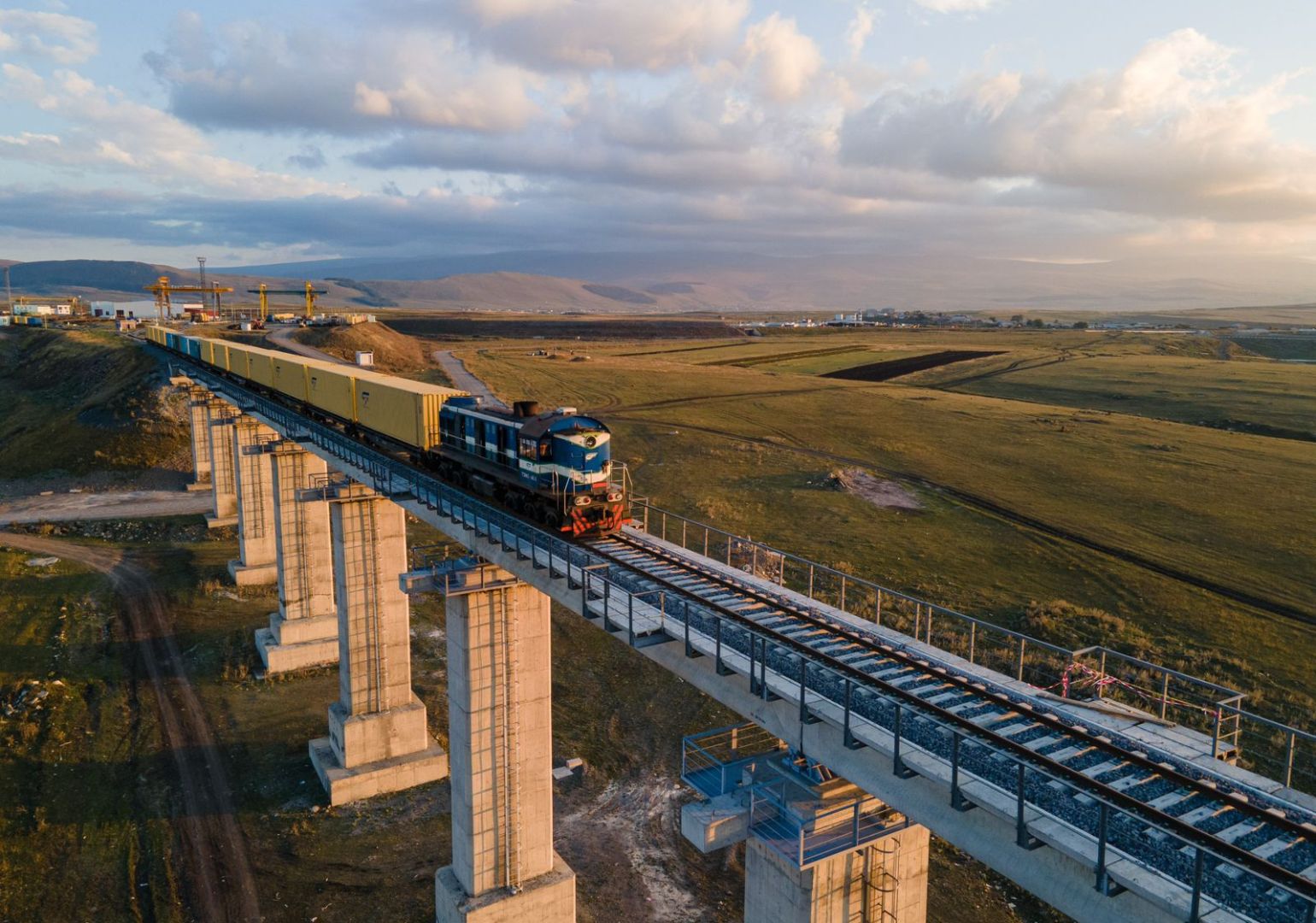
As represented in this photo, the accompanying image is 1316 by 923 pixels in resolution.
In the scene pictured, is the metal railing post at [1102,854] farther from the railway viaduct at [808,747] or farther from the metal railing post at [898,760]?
the metal railing post at [898,760]

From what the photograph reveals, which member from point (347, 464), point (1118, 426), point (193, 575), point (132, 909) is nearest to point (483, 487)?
point (347, 464)

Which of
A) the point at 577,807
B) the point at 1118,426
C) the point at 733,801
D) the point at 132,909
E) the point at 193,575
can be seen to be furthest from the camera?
the point at 1118,426

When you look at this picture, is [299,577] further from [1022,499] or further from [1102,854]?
[1022,499]

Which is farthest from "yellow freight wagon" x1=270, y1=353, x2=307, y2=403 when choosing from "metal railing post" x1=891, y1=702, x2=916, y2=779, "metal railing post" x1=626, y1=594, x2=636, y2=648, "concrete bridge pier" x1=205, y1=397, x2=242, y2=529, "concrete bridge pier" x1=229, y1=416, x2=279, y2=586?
"metal railing post" x1=891, y1=702, x2=916, y2=779

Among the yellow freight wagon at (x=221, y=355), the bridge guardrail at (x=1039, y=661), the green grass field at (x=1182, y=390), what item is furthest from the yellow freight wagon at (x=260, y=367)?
the green grass field at (x=1182, y=390)

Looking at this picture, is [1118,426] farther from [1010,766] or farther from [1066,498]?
[1010,766]

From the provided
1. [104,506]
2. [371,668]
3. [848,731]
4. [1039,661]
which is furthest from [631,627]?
[104,506]
